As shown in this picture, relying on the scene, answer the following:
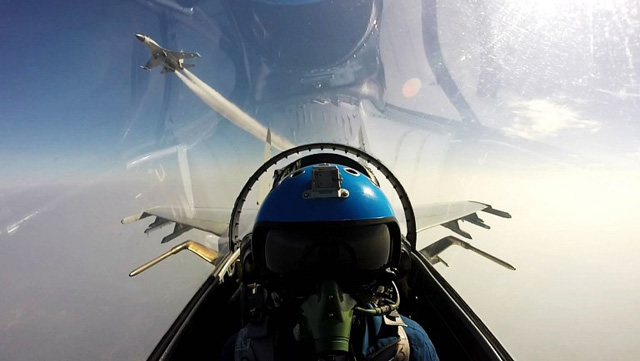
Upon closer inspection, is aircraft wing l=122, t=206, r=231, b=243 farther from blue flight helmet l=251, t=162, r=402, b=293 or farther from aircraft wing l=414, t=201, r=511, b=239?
blue flight helmet l=251, t=162, r=402, b=293

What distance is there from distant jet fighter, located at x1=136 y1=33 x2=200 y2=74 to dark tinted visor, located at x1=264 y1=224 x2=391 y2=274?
17.4 m

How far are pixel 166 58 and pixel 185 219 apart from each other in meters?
12.7

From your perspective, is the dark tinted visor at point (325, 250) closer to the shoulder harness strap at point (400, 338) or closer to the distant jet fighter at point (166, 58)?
the shoulder harness strap at point (400, 338)

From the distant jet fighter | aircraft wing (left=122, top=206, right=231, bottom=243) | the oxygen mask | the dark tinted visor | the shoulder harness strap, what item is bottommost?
aircraft wing (left=122, top=206, right=231, bottom=243)

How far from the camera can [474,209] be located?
812cm

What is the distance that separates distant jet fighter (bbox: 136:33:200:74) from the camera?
15922 millimetres

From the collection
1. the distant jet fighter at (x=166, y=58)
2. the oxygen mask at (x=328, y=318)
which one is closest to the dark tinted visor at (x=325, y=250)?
the oxygen mask at (x=328, y=318)

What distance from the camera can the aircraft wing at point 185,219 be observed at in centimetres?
814

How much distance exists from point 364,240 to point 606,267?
11793 centimetres

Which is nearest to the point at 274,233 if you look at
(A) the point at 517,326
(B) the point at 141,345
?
(B) the point at 141,345

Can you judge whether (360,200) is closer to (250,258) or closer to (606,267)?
(250,258)

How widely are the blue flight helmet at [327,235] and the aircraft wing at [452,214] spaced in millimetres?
5683

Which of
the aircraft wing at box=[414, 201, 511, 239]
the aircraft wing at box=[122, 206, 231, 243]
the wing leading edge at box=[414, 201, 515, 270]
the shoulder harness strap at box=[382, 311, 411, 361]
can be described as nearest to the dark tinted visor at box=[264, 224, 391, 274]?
the shoulder harness strap at box=[382, 311, 411, 361]

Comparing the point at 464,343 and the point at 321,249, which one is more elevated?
the point at 321,249
